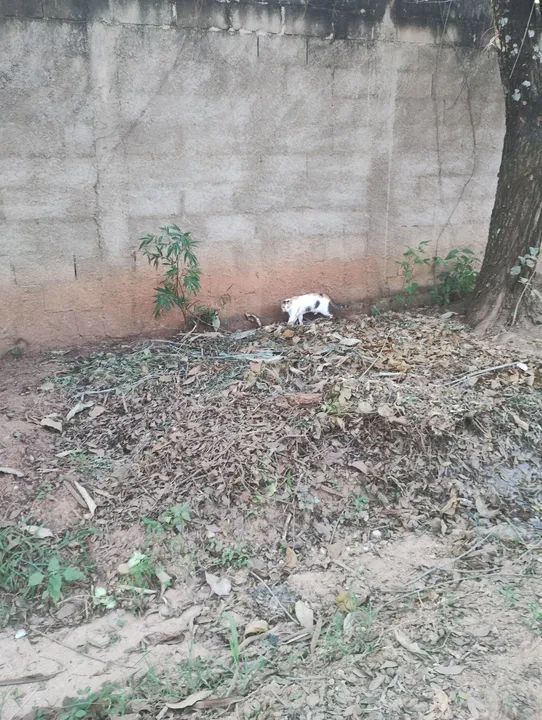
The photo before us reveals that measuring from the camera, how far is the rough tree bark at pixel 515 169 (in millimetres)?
3971

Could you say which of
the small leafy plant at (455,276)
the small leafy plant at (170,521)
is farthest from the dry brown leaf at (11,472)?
the small leafy plant at (455,276)

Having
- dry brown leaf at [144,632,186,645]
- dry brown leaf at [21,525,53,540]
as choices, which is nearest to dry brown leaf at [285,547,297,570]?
dry brown leaf at [144,632,186,645]

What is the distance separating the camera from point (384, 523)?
10.00ft

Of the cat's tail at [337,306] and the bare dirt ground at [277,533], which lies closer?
the bare dirt ground at [277,533]

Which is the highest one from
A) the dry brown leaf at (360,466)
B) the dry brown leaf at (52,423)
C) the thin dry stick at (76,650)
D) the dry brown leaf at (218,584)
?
the dry brown leaf at (52,423)

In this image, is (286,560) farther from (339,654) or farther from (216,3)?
(216,3)

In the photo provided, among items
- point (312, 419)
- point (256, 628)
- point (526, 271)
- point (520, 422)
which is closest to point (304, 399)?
point (312, 419)

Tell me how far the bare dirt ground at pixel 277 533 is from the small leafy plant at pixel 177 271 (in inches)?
18.8

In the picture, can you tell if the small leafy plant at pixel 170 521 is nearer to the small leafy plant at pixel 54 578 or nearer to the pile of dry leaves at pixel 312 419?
the pile of dry leaves at pixel 312 419

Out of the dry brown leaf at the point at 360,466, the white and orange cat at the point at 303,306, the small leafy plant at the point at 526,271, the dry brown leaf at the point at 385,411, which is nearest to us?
the dry brown leaf at the point at 360,466

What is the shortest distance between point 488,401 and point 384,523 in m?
1.00

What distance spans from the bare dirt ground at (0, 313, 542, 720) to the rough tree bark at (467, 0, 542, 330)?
409 millimetres

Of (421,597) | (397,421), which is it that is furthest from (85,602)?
(397,421)

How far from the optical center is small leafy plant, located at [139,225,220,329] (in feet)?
13.7
